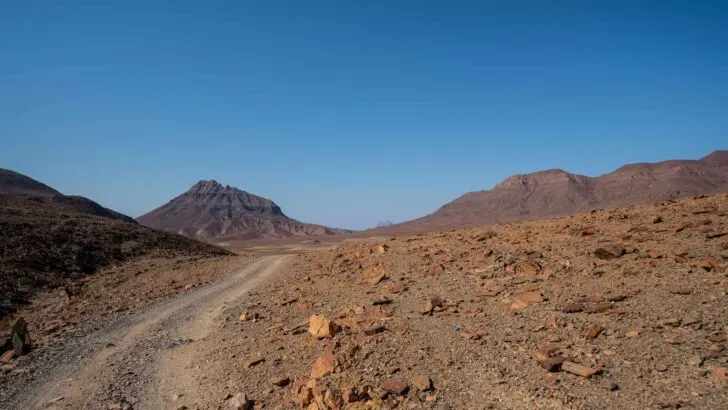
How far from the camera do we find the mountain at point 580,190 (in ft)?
413

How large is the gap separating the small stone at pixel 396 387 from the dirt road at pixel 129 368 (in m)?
3.53

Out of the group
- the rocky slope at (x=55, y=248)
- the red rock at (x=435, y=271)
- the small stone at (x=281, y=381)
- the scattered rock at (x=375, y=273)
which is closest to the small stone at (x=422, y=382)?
the small stone at (x=281, y=381)

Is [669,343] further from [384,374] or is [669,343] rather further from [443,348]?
[384,374]

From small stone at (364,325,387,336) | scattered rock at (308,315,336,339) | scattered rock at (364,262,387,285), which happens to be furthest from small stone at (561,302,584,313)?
scattered rock at (364,262,387,285)

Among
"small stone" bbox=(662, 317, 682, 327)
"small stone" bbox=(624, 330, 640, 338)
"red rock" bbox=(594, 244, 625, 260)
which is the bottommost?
"small stone" bbox=(624, 330, 640, 338)

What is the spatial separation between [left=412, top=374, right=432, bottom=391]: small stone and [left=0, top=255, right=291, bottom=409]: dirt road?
398 cm

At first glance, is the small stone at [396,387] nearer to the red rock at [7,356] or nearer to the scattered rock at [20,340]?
the red rock at [7,356]

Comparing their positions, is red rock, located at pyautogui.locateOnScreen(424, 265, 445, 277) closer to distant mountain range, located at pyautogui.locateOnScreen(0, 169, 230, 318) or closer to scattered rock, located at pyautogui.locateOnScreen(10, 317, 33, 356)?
scattered rock, located at pyautogui.locateOnScreen(10, 317, 33, 356)

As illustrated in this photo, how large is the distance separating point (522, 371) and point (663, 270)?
5.27 m

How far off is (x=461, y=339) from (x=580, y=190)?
168m

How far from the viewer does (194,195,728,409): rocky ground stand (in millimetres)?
5801

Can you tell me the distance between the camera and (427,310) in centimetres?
959

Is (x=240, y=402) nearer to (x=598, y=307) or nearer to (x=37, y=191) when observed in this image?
(x=598, y=307)

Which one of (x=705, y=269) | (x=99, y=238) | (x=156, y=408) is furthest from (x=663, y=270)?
(x=99, y=238)
